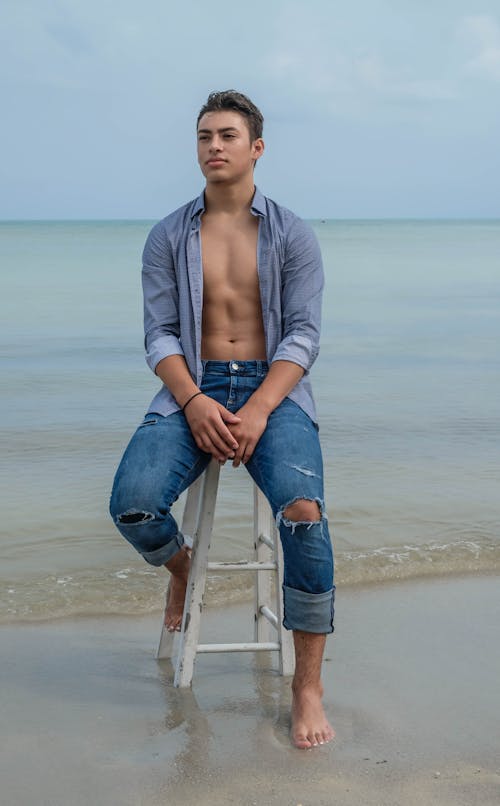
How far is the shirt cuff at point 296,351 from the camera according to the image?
3.63 m

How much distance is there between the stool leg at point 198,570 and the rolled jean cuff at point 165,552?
53 millimetres

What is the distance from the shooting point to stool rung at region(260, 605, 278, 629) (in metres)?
3.86

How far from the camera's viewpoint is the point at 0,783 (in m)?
2.97

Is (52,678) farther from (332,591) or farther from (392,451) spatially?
(392,451)

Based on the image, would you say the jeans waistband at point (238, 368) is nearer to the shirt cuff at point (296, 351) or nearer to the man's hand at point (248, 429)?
the shirt cuff at point (296, 351)

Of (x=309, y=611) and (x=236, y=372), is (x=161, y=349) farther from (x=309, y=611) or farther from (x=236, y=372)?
(x=309, y=611)

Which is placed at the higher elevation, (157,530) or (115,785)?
(157,530)

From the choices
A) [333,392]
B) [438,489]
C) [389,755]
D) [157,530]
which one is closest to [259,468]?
[157,530]

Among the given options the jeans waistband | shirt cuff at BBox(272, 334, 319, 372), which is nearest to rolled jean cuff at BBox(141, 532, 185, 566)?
the jeans waistband

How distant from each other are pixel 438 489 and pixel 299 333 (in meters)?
2.85

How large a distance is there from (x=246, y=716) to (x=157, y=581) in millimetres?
1503

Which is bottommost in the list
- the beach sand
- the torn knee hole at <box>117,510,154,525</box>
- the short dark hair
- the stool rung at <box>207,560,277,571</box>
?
the beach sand

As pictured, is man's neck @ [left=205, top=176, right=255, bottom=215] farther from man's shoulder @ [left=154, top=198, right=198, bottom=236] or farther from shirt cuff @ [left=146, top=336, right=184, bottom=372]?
shirt cuff @ [left=146, top=336, right=184, bottom=372]

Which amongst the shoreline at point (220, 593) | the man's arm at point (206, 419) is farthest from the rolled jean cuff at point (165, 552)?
the shoreline at point (220, 593)
